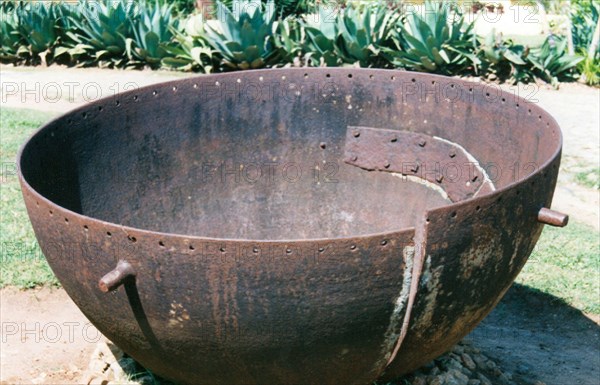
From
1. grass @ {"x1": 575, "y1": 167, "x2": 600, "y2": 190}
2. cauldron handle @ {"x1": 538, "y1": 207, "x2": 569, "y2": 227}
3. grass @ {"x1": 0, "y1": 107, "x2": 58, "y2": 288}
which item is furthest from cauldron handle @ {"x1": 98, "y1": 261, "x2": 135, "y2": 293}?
grass @ {"x1": 575, "y1": 167, "x2": 600, "y2": 190}

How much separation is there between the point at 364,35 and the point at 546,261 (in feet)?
14.0

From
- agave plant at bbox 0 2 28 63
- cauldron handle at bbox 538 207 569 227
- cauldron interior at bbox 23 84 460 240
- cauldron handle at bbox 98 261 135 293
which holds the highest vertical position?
cauldron handle at bbox 538 207 569 227

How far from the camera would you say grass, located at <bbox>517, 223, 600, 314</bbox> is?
4.08m

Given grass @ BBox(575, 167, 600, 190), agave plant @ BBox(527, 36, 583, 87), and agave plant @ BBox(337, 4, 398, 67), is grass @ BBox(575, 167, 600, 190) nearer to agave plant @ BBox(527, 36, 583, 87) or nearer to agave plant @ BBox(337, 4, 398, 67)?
agave plant @ BBox(527, 36, 583, 87)

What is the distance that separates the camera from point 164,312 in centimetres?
225

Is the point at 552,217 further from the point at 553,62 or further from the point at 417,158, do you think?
the point at 553,62

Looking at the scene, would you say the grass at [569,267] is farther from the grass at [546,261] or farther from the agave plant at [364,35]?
the agave plant at [364,35]

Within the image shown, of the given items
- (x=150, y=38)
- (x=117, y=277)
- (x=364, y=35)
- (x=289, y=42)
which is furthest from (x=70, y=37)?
(x=117, y=277)

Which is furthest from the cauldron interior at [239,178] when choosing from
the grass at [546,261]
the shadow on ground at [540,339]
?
the grass at [546,261]

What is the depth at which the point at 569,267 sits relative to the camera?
172 inches

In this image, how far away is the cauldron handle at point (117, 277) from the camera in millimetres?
2123

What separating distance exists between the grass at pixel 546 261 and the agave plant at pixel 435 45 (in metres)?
3.38

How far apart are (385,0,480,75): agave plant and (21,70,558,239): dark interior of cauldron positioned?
4150 millimetres

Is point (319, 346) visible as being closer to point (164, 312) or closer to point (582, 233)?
point (164, 312)
